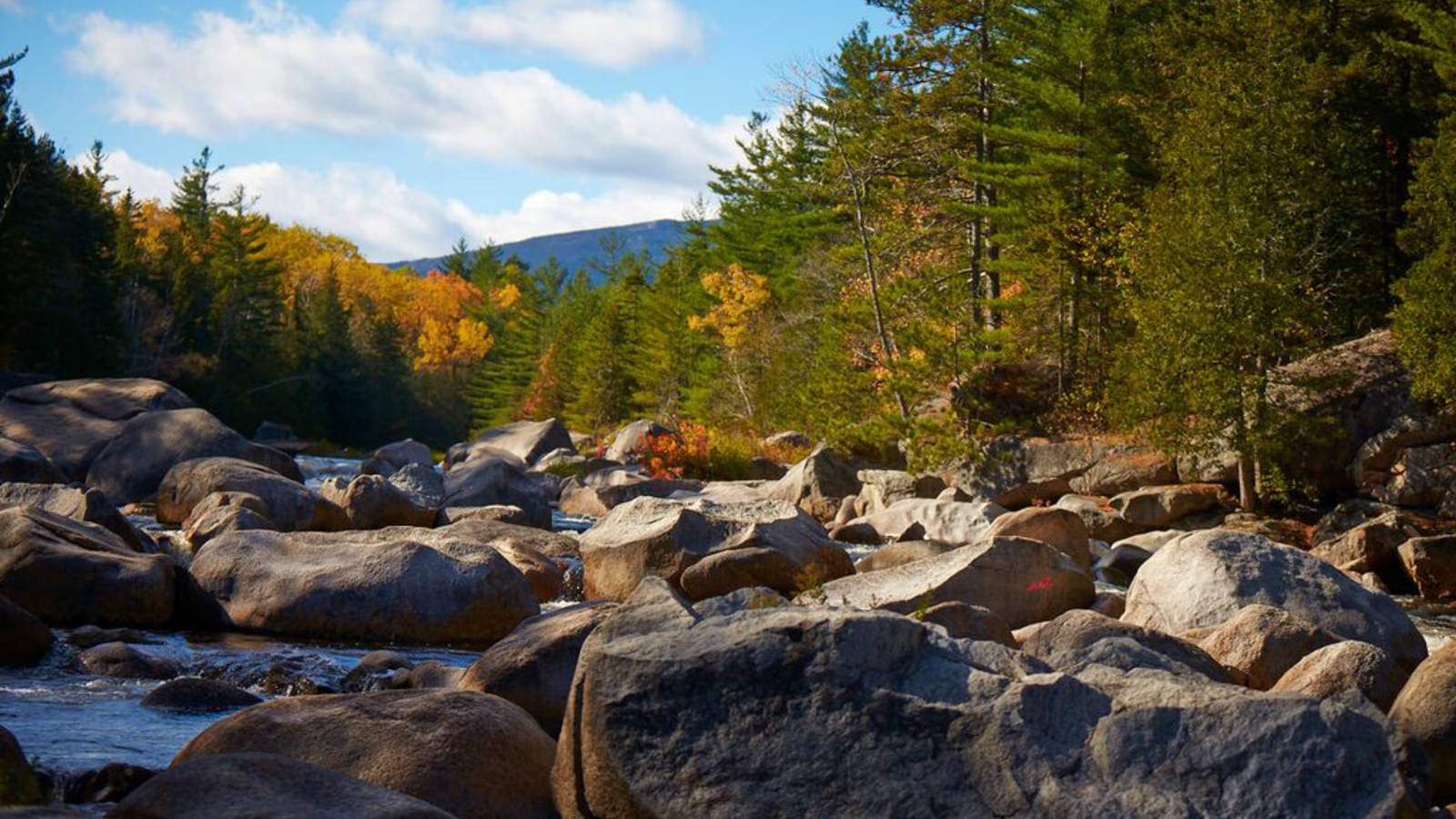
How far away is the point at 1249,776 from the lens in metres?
4.17

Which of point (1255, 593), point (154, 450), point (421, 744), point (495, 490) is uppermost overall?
point (154, 450)

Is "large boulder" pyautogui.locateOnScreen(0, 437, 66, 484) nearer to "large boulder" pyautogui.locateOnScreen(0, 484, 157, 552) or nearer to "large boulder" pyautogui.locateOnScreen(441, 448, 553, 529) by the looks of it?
"large boulder" pyautogui.locateOnScreen(0, 484, 157, 552)

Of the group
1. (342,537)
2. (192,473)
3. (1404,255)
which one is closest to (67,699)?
(342,537)

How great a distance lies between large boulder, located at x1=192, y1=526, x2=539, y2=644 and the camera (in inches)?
391

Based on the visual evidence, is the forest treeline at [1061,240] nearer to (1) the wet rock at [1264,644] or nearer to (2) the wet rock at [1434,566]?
(2) the wet rock at [1434,566]

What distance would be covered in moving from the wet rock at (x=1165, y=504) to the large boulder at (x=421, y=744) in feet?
57.0

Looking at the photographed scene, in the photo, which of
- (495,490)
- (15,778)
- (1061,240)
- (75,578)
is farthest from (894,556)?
(1061,240)

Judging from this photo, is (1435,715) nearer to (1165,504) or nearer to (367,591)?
(367,591)

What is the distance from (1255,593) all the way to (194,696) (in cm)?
719

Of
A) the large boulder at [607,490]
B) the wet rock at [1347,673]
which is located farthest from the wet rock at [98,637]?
the large boulder at [607,490]

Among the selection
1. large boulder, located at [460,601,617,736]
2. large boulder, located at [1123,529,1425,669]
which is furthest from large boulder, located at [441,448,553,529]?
large boulder, located at [460,601,617,736]

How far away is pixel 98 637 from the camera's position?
→ 8969mm

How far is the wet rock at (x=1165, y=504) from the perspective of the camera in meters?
21.5

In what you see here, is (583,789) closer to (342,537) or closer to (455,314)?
(342,537)
